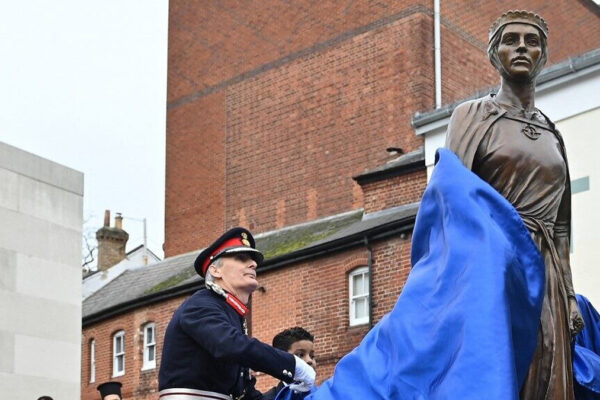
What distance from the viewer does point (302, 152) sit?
118 feet

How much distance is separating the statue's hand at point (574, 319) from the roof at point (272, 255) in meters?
21.5

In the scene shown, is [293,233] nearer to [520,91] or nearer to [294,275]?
[294,275]

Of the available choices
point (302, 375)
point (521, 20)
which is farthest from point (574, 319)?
point (521, 20)

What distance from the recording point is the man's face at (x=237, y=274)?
6.29 metres

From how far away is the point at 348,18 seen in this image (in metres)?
35.2

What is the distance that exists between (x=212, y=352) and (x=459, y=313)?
1.23 m

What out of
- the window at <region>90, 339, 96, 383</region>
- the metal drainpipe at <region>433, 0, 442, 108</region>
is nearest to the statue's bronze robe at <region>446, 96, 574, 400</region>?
the metal drainpipe at <region>433, 0, 442, 108</region>

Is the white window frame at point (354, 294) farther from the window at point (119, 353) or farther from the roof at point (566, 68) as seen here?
the window at point (119, 353)

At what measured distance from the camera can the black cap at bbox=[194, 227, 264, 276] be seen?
6.32 meters

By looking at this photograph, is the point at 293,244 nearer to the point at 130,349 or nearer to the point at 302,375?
the point at 130,349

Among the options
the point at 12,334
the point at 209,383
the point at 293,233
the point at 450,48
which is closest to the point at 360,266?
the point at 293,233

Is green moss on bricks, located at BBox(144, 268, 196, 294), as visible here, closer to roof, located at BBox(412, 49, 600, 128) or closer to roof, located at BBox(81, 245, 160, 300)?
roof, located at BBox(81, 245, 160, 300)

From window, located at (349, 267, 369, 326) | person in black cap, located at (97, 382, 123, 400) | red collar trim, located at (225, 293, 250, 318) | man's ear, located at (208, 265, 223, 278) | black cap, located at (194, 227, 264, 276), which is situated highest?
window, located at (349, 267, 369, 326)

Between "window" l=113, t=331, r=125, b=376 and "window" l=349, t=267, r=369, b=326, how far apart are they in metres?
9.53
